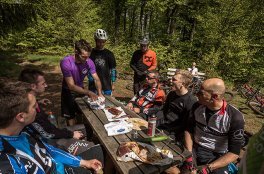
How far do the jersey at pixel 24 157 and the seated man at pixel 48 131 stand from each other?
1.90ft

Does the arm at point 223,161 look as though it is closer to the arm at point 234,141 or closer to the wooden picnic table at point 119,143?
the arm at point 234,141

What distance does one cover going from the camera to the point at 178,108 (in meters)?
4.24

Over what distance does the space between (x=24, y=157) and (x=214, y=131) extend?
2522 mm

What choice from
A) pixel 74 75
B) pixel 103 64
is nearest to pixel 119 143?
pixel 74 75

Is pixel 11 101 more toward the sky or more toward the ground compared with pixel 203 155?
more toward the sky

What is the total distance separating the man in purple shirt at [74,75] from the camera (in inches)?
170

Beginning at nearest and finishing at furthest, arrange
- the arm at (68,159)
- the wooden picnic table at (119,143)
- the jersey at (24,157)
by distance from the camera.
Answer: the jersey at (24,157) → the wooden picnic table at (119,143) → the arm at (68,159)

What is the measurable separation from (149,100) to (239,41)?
12562 millimetres

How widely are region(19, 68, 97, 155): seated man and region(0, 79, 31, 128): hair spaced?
108 centimetres

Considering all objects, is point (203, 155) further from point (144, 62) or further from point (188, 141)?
point (144, 62)

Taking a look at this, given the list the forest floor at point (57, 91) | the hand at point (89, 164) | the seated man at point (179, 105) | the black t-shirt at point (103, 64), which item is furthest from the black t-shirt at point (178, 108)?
the forest floor at point (57, 91)

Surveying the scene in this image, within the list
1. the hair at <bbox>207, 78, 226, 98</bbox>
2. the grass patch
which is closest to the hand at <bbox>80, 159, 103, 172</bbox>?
the hair at <bbox>207, 78, 226, 98</bbox>

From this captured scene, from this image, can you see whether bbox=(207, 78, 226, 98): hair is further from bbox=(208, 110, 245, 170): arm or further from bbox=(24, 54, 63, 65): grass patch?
bbox=(24, 54, 63, 65): grass patch

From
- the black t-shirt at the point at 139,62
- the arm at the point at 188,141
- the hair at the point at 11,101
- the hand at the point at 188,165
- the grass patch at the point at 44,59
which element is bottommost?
the grass patch at the point at 44,59
